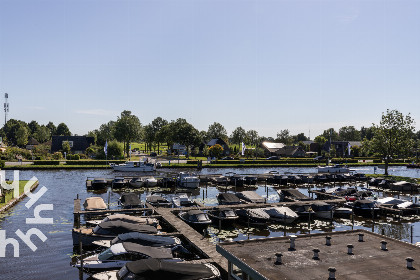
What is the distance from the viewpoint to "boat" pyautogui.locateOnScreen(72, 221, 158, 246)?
3148 centimetres

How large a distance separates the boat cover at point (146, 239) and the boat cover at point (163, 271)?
7.41 m

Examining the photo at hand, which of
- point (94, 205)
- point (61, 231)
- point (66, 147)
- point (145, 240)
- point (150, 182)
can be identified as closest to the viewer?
point (145, 240)

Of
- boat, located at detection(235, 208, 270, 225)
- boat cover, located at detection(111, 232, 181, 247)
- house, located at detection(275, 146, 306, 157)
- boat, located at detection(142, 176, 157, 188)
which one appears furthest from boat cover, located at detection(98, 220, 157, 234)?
house, located at detection(275, 146, 306, 157)

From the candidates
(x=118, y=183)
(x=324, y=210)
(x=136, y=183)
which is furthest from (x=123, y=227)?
(x=136, y=183)

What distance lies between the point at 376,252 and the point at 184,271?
10.7 m

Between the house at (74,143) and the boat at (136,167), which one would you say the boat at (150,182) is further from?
the house at (74,143)

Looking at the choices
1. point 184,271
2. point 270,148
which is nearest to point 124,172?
point 184,271

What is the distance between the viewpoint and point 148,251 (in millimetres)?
25250

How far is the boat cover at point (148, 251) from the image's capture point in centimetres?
2473

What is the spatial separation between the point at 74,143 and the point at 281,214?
134398 mm

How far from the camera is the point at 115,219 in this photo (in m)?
33.8

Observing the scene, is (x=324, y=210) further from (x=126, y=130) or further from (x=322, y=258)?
(x=126, y=130)

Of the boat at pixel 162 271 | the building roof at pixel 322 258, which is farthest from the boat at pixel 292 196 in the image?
the boat at pixel 162 271

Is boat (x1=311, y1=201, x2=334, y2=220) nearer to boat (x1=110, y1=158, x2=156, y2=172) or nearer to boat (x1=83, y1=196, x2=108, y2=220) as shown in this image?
boat (x1=83, y1=196, x2=108, y2=220)
